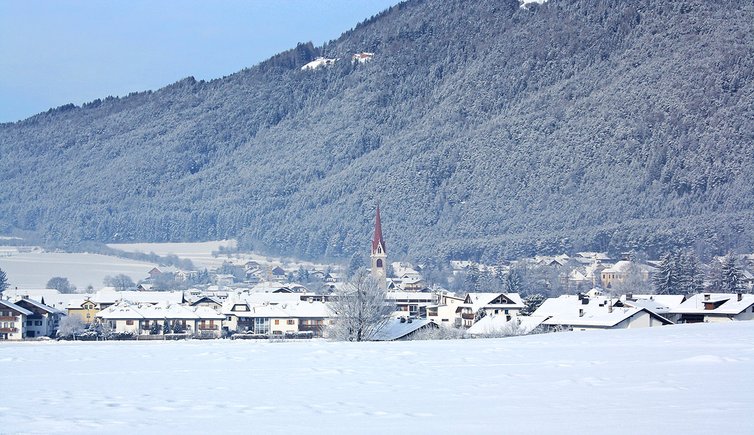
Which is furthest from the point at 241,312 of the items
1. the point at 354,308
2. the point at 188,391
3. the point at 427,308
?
the point at 188,391

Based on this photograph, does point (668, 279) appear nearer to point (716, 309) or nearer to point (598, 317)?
point (716, 309)

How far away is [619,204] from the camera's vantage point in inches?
7692

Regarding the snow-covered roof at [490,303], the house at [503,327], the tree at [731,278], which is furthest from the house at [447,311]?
the tree at [731,278]

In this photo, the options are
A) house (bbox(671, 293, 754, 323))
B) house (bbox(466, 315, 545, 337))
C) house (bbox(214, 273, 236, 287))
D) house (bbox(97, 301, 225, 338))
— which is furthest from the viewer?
house (bbox(214, 273, 236, 287))

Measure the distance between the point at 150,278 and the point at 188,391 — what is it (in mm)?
144269

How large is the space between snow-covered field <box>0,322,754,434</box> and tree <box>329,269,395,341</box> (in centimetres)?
2347

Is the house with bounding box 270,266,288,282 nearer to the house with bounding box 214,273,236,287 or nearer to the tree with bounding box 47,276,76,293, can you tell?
the house with bounding box 214,273,236,287

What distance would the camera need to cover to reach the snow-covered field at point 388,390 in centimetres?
1518

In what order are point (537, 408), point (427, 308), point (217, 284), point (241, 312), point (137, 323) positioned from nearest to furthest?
1. point (537, 408)
2. point (137, 323)
3. point (241, 312)
4. point (427, 308)
5. point (217, 284)

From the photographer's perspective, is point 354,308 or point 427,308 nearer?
point 354,308

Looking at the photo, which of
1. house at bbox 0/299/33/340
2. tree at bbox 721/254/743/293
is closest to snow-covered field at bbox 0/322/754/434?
house at bbox 0/299/33/340

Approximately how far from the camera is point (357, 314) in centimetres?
5150

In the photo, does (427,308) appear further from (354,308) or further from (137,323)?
(354,308)

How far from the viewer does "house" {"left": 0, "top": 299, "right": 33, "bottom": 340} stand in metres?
73.7
